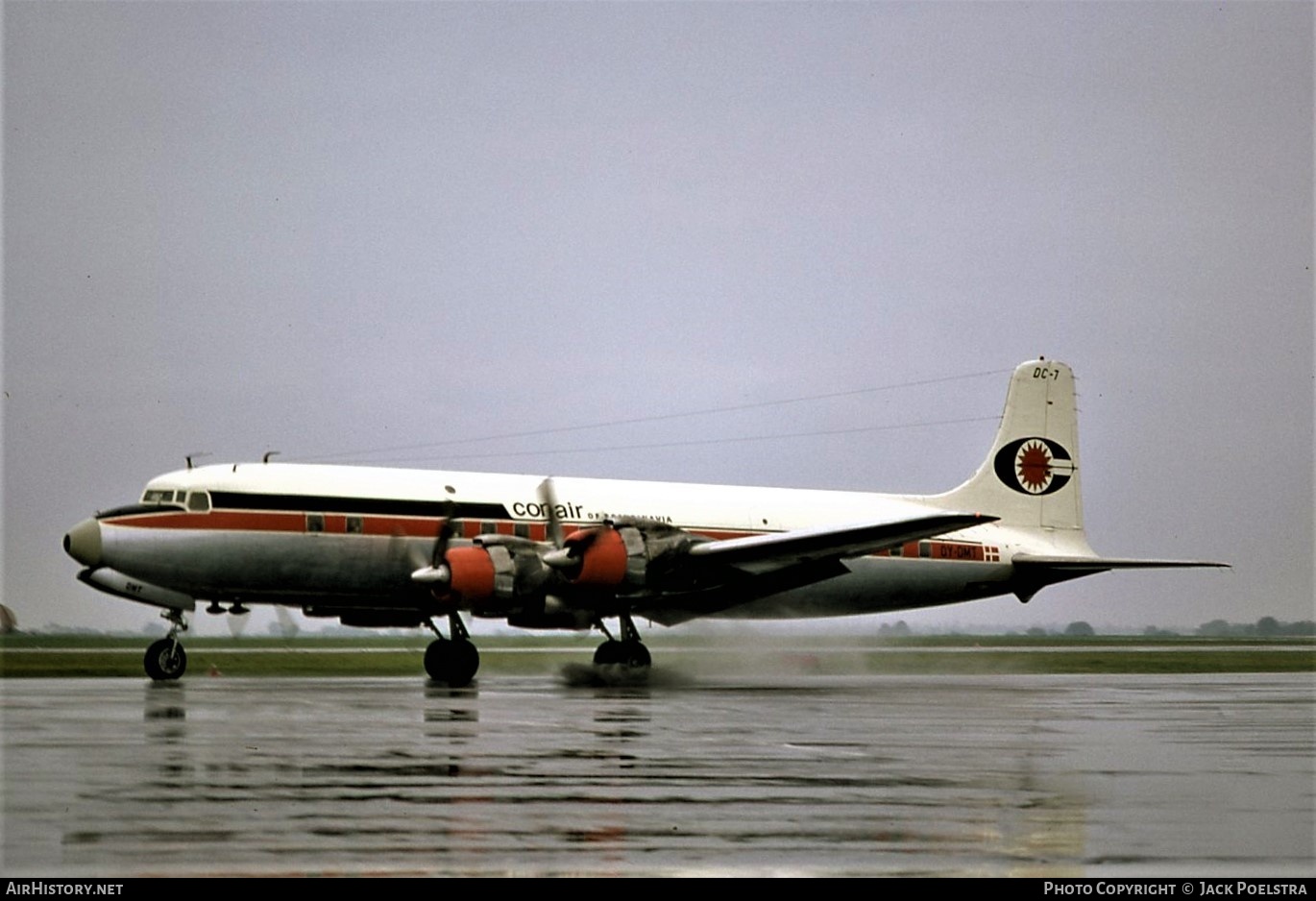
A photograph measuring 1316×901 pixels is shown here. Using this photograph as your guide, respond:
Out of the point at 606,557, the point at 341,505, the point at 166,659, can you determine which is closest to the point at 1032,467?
the point at 606,557

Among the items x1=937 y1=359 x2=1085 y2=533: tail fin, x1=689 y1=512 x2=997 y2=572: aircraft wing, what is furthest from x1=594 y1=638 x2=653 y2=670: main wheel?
x1=937 y1=359 x2=1085 y2=533: tail fin

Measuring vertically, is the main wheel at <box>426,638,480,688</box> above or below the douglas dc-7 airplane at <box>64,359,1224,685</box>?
below

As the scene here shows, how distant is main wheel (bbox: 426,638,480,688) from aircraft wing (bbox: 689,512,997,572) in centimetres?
424

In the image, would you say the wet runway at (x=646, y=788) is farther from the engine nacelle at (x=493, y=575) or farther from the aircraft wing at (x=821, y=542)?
the aircraft wing at (x=821, y=542)

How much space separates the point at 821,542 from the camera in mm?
26281

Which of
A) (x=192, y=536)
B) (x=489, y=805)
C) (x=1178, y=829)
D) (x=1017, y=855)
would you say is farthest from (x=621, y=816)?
(x=192, y=536)

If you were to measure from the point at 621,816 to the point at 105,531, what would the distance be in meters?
17.5

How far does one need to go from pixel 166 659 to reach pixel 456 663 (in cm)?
489

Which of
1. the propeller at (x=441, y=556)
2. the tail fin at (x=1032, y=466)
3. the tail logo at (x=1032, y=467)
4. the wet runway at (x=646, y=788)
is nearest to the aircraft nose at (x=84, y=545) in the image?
the wet runway at (x=646, y=788)

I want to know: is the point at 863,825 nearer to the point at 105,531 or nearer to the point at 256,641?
the point at 105,531

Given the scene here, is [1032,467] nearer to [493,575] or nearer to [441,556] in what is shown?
[493,575]

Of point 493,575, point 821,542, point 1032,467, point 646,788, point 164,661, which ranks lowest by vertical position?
point 646,788

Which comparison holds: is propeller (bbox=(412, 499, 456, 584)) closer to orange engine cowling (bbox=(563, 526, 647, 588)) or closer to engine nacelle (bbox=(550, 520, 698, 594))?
engine nacelle (bbox=(550, 520, 698, 594))

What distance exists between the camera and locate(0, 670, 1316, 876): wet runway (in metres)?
8.50
